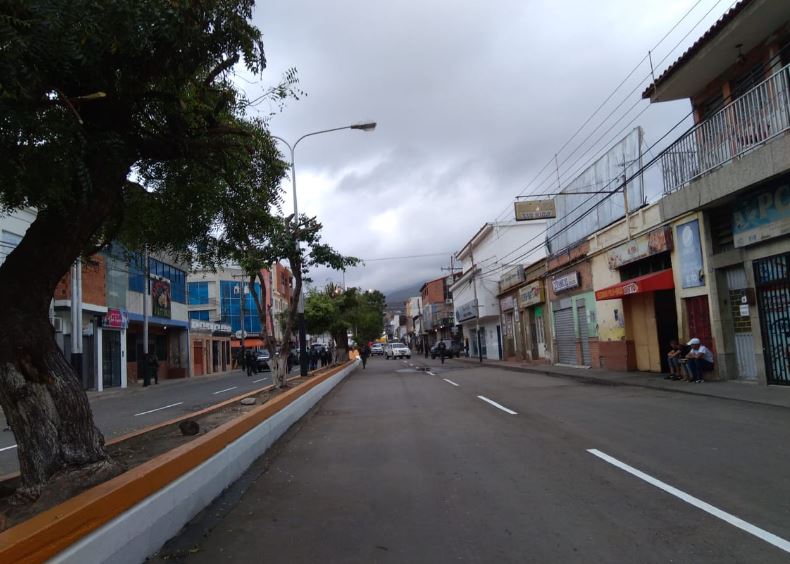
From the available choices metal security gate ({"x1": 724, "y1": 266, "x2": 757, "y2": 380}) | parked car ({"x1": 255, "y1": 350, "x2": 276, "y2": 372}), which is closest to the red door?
metal security gate ({"x1": 724, "y1": 266, "x2": 757, "y2": 380})

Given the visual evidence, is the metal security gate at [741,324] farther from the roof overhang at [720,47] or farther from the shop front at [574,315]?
the shop front at [574,315]

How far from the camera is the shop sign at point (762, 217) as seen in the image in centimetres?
1278

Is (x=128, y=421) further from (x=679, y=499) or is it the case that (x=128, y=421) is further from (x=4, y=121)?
(x=679, y=499)

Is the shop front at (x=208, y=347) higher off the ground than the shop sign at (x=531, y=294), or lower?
lower

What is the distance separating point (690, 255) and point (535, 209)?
1099 cm

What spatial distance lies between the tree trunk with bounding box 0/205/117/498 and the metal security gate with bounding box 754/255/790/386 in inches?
546

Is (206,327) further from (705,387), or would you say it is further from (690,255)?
(705,387)

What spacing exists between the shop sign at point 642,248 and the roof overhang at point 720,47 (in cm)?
390

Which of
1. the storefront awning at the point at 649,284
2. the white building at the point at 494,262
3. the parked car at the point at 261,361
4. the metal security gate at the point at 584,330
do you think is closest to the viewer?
the storefront awning at the point at 649,284

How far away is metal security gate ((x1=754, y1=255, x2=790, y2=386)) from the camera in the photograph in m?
13.2

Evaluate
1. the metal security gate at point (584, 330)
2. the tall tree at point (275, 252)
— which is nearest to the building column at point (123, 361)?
the tall tree at point (275, 252)

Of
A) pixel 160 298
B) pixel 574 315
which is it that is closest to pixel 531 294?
pixel 574 315

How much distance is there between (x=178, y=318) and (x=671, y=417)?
1463 inches

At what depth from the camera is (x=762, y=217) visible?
13477 millimetres
